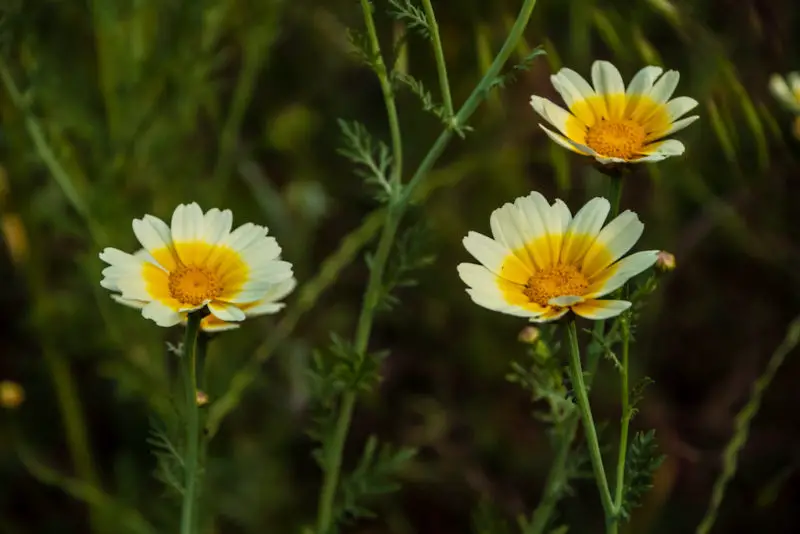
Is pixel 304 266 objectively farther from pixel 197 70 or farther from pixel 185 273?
pixel 185 273

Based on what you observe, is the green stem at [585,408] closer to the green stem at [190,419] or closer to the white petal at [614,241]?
the white petal at [614,241]

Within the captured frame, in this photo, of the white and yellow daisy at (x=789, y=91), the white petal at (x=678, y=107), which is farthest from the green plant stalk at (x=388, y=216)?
the white and yellow daisy at (x=789, y=91)

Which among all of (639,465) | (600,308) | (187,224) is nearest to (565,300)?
(600,308)

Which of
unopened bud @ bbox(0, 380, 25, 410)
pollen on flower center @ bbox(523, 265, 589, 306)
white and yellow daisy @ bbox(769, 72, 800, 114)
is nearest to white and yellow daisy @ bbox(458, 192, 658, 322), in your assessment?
pollen on flower center @ bbox(523, 265, 589, 306)

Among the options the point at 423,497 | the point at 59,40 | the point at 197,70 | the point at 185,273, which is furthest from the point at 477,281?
the point at 59,40

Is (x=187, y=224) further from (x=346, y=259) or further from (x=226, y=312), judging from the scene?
(x=346, y=259)

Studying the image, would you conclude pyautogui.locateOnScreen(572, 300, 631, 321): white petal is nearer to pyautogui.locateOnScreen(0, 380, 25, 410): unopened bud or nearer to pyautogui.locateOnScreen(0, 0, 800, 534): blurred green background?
pyautogui.locateOnScreen(0, 0, 800, 534): blurred green background
